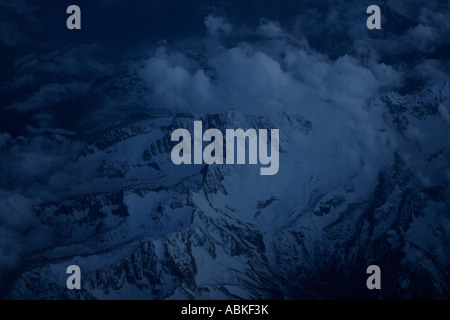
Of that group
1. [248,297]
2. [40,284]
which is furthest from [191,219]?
[40,284]

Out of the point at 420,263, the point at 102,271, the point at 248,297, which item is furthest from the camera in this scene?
the point at 420,263

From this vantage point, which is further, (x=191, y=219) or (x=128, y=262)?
(x=191, y=219)

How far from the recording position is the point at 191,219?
199 meters

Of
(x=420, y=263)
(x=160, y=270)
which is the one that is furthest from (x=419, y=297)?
(x=160, y=270)

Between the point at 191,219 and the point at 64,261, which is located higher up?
the point at 191,219
